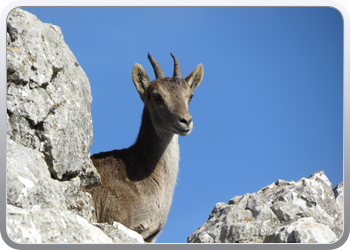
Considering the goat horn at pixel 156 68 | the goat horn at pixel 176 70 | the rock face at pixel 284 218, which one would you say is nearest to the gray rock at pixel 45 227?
the rock face at pixel 284 218

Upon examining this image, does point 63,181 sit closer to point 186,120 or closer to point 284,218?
point 186,120

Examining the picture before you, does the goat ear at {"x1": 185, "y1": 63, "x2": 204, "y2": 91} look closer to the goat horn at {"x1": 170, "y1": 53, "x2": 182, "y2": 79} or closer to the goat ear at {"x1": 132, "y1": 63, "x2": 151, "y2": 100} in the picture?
the goat horn at {"x1": 170, "y1": 53, "x2": 182, "y2": 79}

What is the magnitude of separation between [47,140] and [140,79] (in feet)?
14.4

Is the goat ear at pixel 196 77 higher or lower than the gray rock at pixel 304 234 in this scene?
higher

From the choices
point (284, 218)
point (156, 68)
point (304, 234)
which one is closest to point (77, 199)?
point (284, 218)

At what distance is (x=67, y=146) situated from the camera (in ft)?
28.6

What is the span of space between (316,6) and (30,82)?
5.41 meters

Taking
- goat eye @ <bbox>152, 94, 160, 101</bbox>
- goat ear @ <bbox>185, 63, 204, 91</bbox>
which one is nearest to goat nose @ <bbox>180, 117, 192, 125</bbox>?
goat eye @ <bbox>152, 94, 160, 101</bbox>

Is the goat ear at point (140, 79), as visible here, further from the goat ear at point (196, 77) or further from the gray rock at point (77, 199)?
the gray rock at point (77, 199)

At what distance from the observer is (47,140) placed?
813 centimetres

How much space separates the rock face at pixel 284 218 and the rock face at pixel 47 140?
1.95 m

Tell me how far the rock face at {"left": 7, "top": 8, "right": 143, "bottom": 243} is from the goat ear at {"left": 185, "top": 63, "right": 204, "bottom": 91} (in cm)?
356

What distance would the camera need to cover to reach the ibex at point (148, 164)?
10.2 metres

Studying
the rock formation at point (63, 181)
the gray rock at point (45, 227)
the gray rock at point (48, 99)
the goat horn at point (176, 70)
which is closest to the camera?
the gray rock at point (45, 227)
